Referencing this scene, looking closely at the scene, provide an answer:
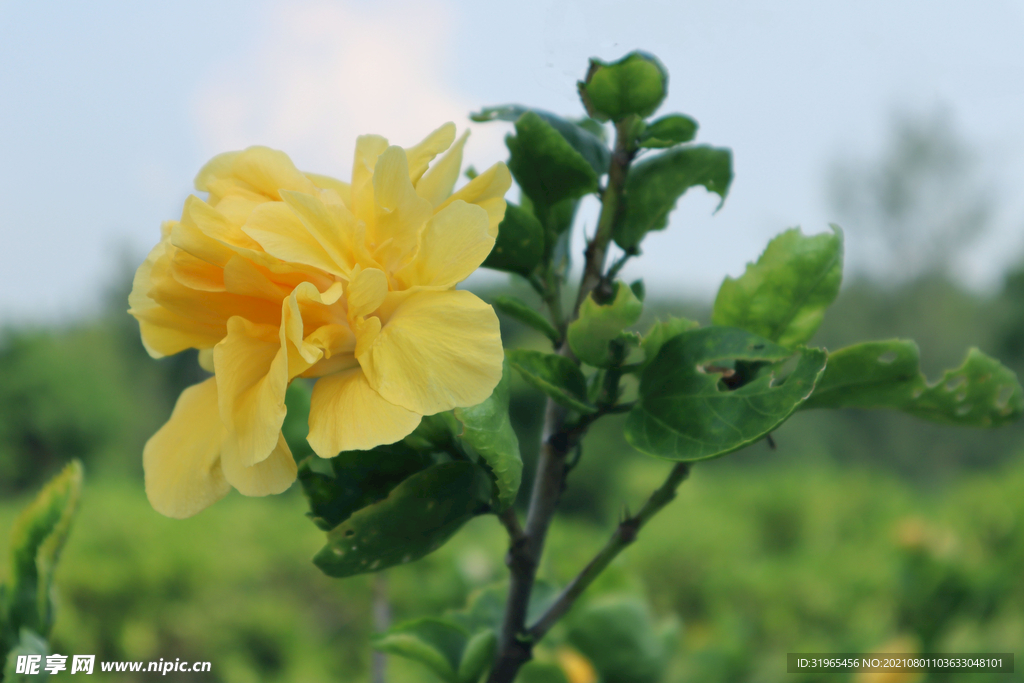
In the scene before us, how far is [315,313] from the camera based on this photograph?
29 cm

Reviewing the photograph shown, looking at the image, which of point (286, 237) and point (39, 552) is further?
point (39, 552)

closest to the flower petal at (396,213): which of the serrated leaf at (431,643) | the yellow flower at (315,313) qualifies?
the yellow flower at (315,313)

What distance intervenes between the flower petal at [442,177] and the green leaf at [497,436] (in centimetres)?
9

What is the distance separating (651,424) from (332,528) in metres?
0.17

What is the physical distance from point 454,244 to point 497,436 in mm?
80

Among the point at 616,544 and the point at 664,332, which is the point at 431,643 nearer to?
the point at 616,544

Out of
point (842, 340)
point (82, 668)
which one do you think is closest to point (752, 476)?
point (842, 340)

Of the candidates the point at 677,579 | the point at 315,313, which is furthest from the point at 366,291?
the point at 677,579

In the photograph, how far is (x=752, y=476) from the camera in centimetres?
363

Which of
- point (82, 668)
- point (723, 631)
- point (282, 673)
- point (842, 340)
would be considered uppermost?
point (82, 668)

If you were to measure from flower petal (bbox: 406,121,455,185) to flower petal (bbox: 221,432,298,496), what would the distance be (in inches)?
5.3

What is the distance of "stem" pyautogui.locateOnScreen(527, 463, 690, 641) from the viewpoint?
376 millimetres

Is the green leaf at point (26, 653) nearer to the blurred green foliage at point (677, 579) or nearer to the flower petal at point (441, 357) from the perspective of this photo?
the flower petal at point (441, 357)

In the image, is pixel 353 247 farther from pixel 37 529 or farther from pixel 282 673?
pixel 282 673
